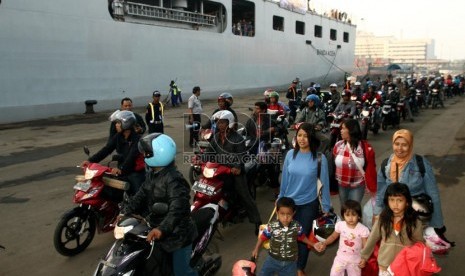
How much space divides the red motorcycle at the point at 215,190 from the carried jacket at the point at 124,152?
814 millimetres

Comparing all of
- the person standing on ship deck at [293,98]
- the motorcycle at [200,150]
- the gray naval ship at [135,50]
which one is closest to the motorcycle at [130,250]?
the motorcycle at [200,150]

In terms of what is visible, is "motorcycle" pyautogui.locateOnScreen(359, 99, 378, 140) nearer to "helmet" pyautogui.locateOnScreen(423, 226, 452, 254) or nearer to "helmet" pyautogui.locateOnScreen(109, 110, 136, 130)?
"helmet" pyautogui.locateOnScreen(423, 226, 452, 254)

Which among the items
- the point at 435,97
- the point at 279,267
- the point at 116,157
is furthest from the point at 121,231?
the point at 435,97

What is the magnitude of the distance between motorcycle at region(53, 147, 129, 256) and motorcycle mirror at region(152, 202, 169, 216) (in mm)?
1672

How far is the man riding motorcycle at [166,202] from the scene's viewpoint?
2783mm

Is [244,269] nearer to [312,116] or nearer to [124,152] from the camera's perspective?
[124,152]

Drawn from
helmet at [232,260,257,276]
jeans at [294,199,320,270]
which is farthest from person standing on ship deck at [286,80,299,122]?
helmet at [232,260,257,276]

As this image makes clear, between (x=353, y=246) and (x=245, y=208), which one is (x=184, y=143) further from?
(x=353, y=246)

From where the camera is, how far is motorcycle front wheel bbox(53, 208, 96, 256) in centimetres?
425

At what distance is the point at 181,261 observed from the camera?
298 centimetres

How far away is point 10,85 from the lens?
1523cm

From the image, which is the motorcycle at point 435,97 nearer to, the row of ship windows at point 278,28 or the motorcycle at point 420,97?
the motorcycle at point 420,97

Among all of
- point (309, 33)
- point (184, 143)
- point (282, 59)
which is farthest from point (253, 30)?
point (184, 143)

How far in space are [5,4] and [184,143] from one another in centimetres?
1022
